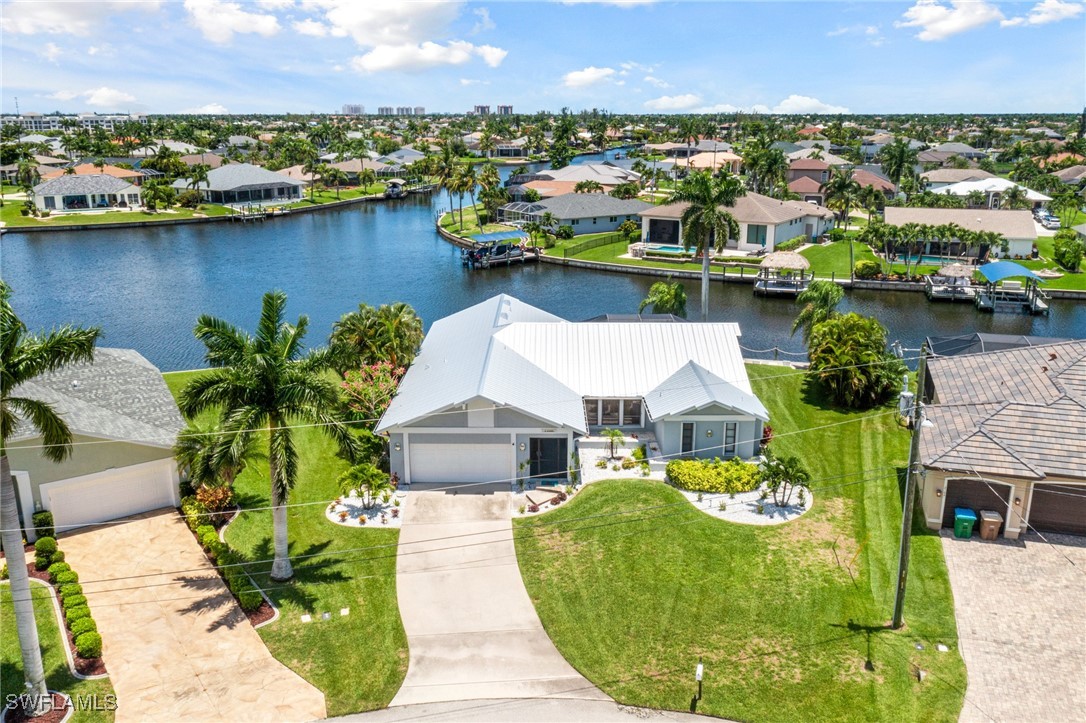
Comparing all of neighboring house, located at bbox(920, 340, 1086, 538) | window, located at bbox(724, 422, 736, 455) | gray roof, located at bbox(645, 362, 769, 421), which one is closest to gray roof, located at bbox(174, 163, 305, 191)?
gray roof, located at bbox(645, 362, 769, 421)

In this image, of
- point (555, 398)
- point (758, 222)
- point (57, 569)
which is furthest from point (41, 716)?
point (758, 222)

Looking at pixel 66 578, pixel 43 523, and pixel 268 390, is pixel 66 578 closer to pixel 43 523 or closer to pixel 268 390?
pixel 43 523

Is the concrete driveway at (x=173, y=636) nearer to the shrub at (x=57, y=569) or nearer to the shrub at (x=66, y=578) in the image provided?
the shrub at (x=66, y=578)

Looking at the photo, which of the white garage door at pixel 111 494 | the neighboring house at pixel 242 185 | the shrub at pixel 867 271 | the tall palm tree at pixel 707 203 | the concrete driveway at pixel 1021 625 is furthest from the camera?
the neighboring house at pixel 242 185

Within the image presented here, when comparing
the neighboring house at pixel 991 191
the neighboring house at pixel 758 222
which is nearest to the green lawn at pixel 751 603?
the neighboring house at pixel 758 222

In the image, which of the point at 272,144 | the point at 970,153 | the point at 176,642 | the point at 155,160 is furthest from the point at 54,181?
the point at 970,153
